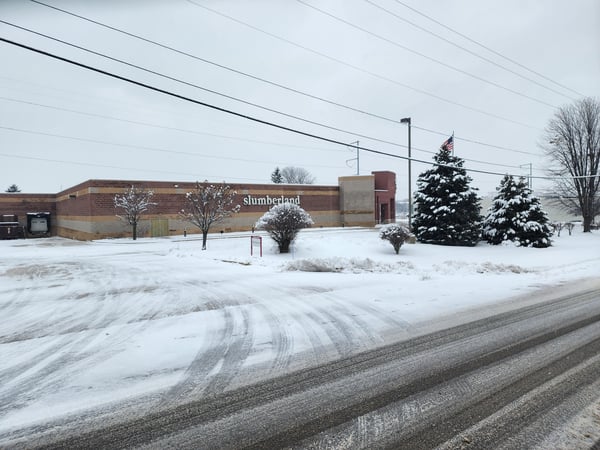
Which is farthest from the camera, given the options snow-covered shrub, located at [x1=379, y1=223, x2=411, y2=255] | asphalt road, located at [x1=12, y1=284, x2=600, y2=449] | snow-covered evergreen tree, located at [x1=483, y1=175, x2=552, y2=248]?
snow-covered evergreen tree, located at [x1=483, y1=175, x2=552, y2=248]

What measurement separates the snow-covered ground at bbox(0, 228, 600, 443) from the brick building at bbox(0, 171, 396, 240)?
17.2 meters

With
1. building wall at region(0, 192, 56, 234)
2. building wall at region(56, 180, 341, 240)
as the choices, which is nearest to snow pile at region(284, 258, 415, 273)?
building wall at region(56, 180, 341, 240)

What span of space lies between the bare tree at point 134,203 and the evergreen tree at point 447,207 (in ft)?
73.0

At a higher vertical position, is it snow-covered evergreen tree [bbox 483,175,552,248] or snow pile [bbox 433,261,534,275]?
snow-covered evergreen tree [bbox 483,175,552,248]

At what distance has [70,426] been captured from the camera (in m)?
3.33

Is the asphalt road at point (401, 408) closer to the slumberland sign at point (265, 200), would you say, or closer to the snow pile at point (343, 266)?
the snow pile at point (343, 266)

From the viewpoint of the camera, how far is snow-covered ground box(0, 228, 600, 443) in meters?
4.27

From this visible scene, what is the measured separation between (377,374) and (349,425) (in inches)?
49.1

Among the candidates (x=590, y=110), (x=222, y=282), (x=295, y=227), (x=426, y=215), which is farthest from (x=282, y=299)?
(x=590, y=110)

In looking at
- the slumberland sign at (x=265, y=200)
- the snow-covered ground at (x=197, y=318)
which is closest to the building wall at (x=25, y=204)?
the slumberland sign at (x=265, y=200)

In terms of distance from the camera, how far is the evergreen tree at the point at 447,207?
2497 centimetres

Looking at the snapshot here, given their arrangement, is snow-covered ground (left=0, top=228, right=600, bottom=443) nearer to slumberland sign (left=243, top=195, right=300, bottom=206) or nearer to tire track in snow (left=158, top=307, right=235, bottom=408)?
tire track in snow (left=158, top=307, right=235, bottom=408)

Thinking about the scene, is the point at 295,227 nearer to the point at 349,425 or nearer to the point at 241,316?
the point at 241,316

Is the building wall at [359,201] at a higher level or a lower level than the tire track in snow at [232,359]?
higher
